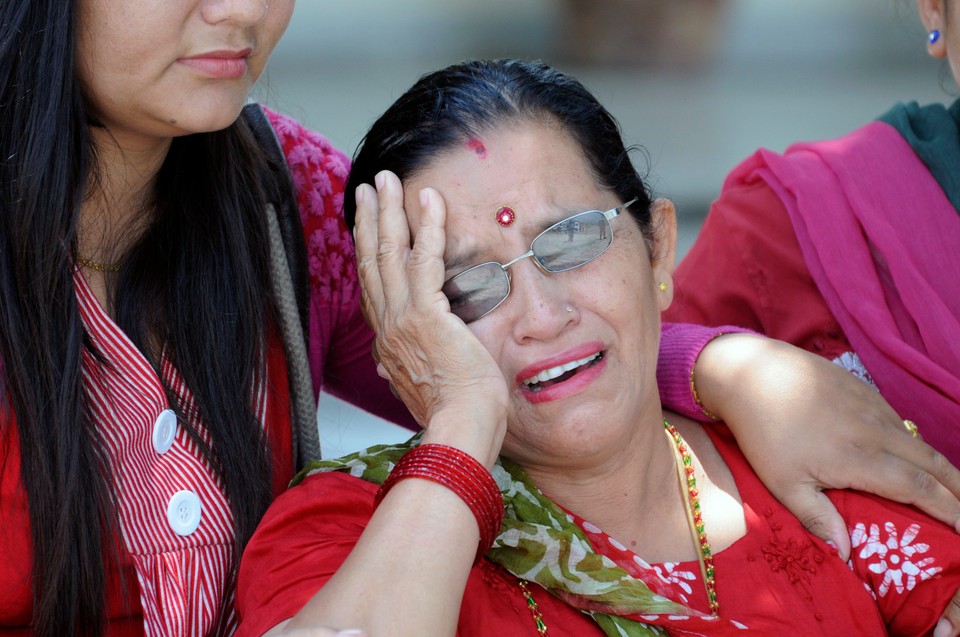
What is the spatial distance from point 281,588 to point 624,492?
691mm

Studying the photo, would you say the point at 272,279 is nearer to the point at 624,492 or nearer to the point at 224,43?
the point at 224,43

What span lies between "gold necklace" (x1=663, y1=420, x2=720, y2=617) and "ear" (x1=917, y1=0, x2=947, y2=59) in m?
1.01

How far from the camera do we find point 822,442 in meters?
2.33

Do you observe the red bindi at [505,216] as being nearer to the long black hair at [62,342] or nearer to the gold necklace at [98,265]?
the long black hair at [62,342]

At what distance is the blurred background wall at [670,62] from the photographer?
8188 millimetres

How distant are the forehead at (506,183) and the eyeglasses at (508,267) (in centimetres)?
3

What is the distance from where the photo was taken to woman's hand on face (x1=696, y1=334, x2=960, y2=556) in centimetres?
232

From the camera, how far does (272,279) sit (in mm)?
2516

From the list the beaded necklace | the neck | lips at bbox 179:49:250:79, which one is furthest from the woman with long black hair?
the neck

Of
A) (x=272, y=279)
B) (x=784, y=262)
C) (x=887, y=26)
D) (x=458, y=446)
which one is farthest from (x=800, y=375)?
(x=887, y=26)

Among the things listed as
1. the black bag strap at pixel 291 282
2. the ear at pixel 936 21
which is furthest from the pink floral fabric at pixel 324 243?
the ear at pixel 936 21

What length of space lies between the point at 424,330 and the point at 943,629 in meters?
1.06

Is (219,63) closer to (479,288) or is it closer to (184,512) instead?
(479,288)

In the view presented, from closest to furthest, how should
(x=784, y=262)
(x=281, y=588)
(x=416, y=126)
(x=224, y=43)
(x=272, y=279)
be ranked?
1. (x=281, y=588)
2. (x=224, y=43)
3. (x=416, y=126)
4. (x=272, y=279)
5. (x=784, y=262)
